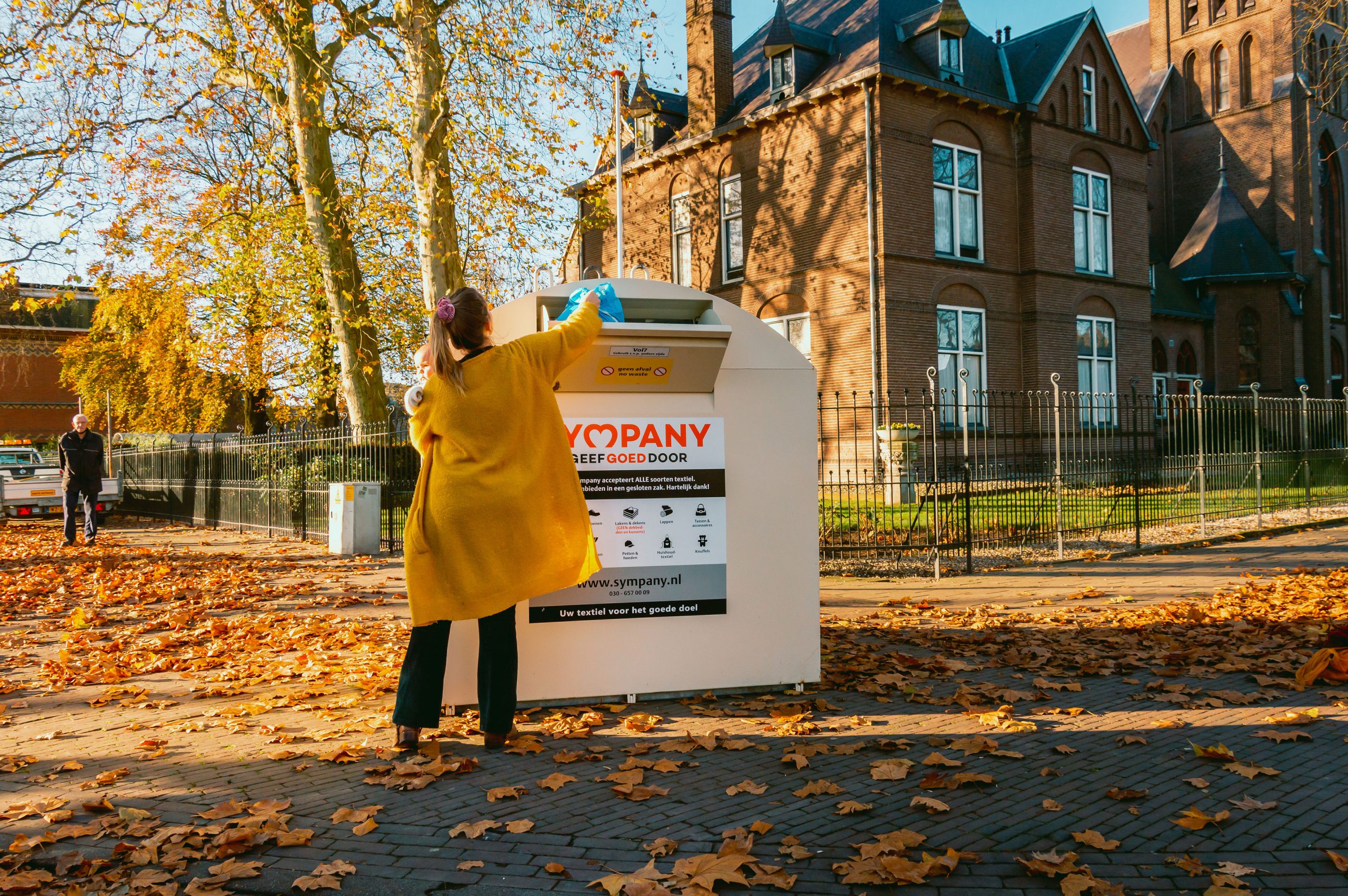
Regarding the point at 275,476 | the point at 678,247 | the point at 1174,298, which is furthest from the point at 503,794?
the point at 1174,298

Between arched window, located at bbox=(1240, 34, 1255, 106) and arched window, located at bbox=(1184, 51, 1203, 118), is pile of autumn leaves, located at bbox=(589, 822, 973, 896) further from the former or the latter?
arched window, located at bbox=(1184, 51, 1203, 118)

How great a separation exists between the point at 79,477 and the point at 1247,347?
3620cm

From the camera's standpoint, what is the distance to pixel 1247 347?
34375 millimetres

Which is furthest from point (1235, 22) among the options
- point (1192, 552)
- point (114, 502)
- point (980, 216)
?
point (114, 502)

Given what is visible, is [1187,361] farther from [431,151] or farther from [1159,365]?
[431,151]

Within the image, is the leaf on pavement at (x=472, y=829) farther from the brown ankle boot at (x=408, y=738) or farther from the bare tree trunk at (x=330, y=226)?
the bare tree trunk at (x=330, y=226)

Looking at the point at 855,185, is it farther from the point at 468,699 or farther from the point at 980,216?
the point at 468,699

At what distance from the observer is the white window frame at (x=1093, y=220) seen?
23.9 meters

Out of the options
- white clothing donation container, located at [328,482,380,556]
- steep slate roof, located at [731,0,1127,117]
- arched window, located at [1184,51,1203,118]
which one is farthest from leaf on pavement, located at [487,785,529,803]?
arched window, located at [1184,51,1203,118]

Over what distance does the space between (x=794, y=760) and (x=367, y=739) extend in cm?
209

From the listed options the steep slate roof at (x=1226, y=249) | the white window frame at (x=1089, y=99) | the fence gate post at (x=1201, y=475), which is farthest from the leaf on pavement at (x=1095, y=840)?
the steep slate roof at (x=1226, y=249)

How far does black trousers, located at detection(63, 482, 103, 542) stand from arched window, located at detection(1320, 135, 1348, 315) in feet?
140

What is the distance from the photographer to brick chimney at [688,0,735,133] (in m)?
24.2

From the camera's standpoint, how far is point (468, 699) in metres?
4.88
